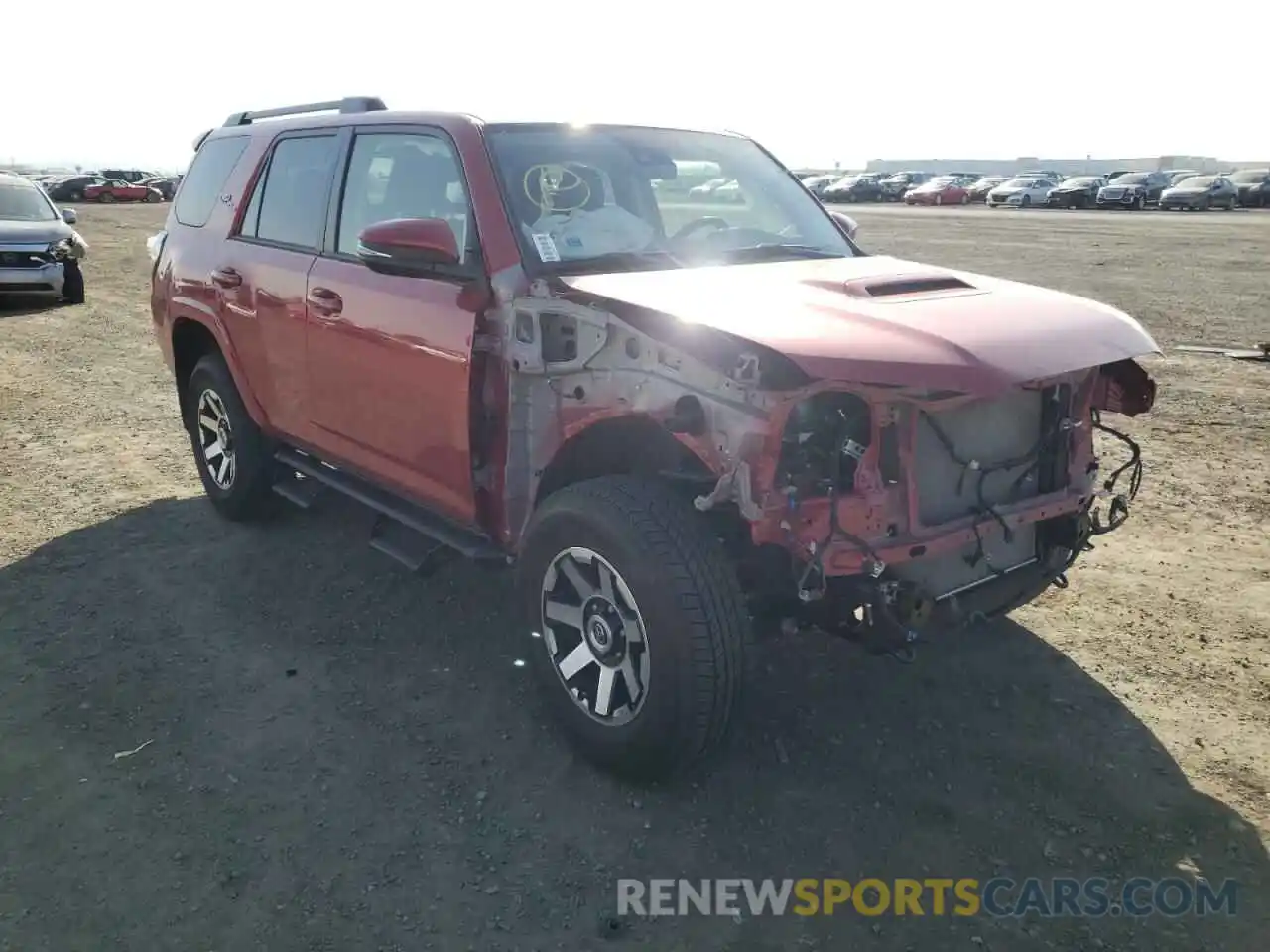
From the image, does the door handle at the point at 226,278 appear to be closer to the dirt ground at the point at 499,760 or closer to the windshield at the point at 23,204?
the dirt ground at the point at 499,760

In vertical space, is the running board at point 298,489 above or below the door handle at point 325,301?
below

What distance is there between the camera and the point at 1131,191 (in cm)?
4056

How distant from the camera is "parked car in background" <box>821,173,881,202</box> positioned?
5375 centimetres

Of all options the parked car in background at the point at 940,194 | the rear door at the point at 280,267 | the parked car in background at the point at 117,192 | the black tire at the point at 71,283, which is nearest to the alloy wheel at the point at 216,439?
the rear door at the point at 280,267

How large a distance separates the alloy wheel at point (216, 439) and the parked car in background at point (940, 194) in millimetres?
48049

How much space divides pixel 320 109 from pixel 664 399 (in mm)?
2962

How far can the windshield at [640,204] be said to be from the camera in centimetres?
369

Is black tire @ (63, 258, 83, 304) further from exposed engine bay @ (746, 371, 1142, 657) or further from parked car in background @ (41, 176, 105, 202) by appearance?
parked car in background @ (41, 176, 105, 202)

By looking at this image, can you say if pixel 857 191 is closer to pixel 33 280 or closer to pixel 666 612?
pixel 33 280

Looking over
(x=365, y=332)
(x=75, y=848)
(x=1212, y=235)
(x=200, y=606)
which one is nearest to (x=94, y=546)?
(x=200, y=606)

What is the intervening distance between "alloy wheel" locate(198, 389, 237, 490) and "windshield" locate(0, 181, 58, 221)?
34.1ft

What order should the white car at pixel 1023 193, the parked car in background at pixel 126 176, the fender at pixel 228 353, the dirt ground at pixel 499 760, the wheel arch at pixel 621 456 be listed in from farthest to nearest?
1. the parked car in background at pixel 126 176
2. the white car at pixel 1023 193
3. the fender at pixel 228 353
4. the wheel arch at pixel 621 456
5. the dirt ground at pixel 499 760

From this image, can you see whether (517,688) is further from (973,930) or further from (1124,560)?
(1124,560)

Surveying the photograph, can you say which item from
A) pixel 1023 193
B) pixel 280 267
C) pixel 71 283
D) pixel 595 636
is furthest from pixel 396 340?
pixel 1023 193
